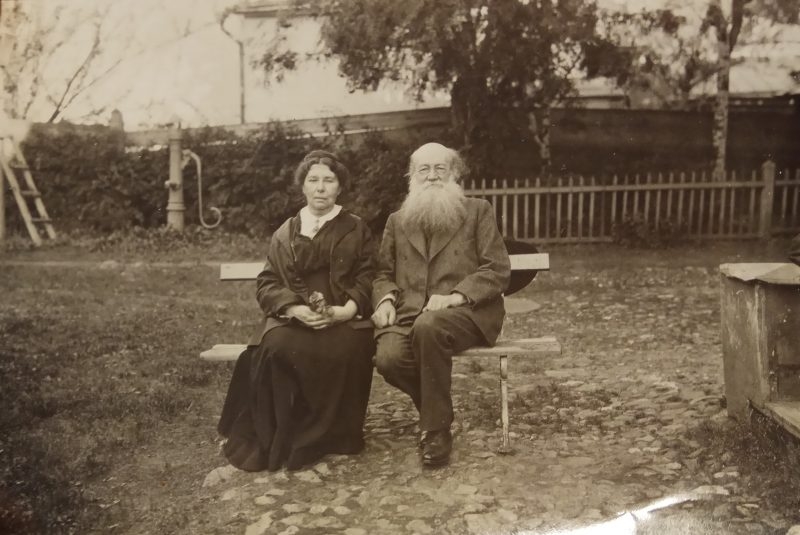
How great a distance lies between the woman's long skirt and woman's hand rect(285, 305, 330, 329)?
3 cm

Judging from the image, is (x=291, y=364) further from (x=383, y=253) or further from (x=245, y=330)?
(x=245, y=330)

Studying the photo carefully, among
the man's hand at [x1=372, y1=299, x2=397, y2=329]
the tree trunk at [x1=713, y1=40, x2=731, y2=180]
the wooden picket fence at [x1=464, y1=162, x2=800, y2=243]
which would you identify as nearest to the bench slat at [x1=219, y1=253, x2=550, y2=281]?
the man's hand at [x1=372, y1=299, x2=397, y2=329]

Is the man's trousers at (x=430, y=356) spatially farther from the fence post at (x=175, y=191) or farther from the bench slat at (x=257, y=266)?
the fence post at (x=175, y=191)

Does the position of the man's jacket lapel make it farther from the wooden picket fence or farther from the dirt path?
the wooden picket fence

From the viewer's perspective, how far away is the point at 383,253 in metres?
3.35

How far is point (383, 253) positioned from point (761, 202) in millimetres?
1958

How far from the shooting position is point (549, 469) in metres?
2.87

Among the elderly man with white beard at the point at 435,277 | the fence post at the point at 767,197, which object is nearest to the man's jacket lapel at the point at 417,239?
the elderly man with white beard at the point at 435,277

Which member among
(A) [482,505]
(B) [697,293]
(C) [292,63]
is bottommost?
(A) [482,505]

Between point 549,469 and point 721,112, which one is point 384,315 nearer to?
point 549,469

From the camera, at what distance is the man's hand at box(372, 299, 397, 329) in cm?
315

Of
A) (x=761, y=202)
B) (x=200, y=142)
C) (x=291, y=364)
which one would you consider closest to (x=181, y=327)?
(x=200, y=142)

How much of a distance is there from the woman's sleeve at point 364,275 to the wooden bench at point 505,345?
0.44 m

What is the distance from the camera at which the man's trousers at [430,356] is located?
2957mm
